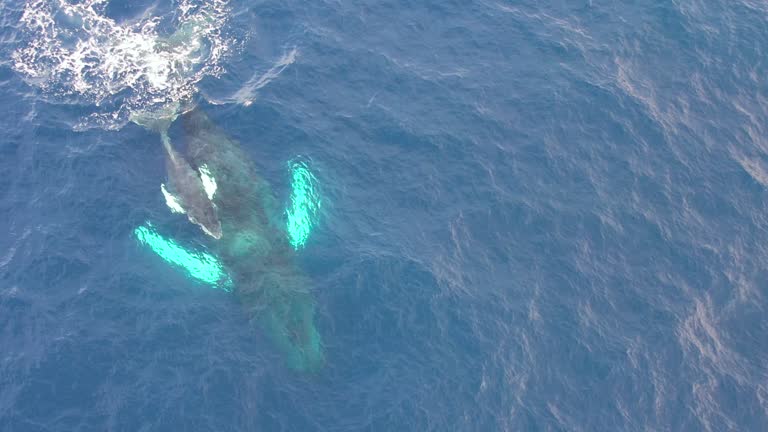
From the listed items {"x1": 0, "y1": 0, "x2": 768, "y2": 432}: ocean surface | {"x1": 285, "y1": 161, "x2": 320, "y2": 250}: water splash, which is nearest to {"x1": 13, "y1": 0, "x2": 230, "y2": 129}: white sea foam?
{"x1": 0, "y1": 0, "x2": 768, "y2": 432}: ocean surface

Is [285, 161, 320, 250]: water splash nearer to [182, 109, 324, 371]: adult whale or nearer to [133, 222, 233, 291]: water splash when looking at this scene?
[182, 109, 324, 371]: adult whale

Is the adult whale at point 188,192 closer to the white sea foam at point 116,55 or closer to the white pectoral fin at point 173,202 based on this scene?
the white pectoral fin at point 173,202

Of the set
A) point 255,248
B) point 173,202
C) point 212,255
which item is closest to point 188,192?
point 173,202

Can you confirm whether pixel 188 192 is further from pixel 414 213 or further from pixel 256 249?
pixel 414 213

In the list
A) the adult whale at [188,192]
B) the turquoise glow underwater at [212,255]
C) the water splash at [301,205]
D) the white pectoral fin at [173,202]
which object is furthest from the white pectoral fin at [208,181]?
the water splash at [301,205]

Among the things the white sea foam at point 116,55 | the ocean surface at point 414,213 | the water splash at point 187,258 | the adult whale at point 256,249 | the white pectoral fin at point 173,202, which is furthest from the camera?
the white sea foam at point 116,55
